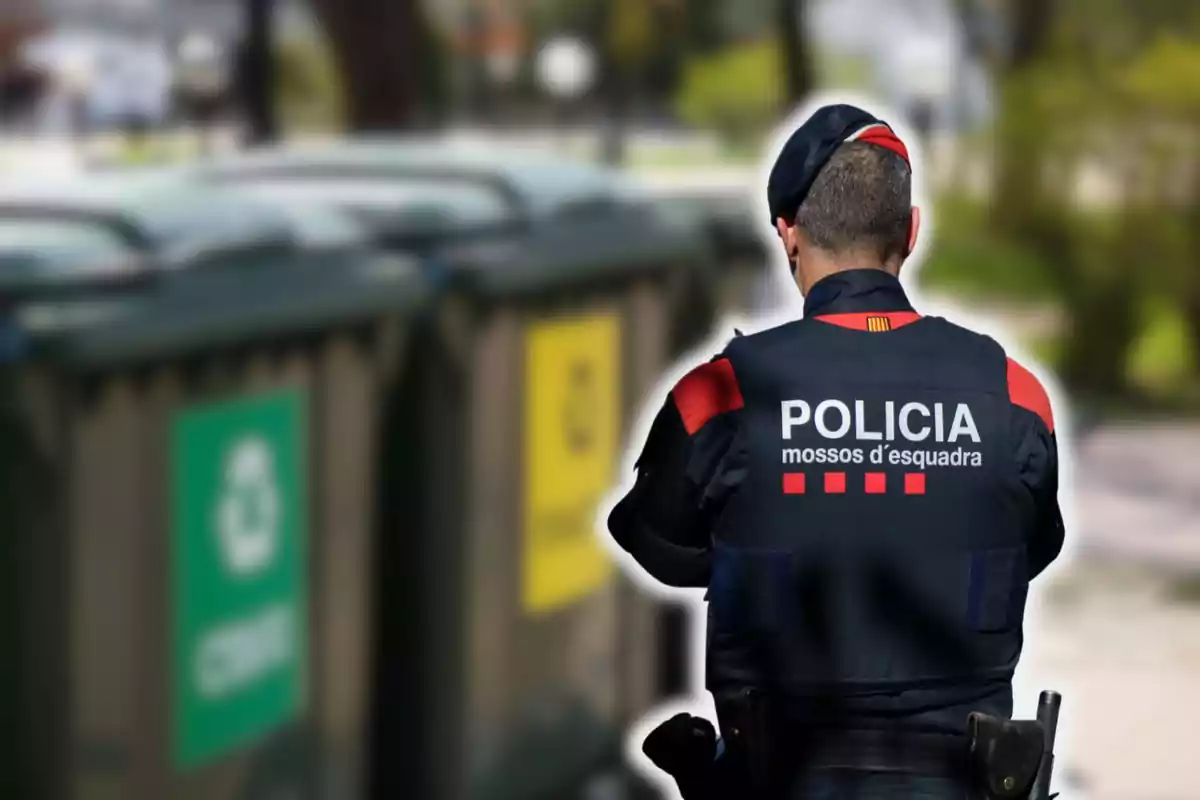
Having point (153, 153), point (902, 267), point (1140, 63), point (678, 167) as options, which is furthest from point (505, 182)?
point (153, 153)

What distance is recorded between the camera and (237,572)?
511cm

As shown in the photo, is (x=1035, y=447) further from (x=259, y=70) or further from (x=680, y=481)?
(x=259, y=70)

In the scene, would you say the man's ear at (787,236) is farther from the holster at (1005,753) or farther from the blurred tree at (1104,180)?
the blurred tree at (1104,180)

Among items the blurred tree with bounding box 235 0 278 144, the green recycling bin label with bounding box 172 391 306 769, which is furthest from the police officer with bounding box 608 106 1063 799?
the blurred tree with bounding box 235 0 278 144

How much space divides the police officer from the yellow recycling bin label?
3735mm

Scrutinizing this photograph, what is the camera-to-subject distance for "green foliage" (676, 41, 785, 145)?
137 feet

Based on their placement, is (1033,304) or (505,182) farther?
(1033,304)

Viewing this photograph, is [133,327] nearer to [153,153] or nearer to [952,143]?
[952,143]

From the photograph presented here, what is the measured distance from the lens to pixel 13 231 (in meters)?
4.84

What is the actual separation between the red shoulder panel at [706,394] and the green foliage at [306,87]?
41025 millimetres

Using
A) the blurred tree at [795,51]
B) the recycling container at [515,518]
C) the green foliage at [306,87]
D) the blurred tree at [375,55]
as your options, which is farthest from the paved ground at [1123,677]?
the green foliage at [306,87]

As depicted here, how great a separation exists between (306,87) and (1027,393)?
43879mm

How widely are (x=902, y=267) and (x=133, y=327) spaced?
2412 mm

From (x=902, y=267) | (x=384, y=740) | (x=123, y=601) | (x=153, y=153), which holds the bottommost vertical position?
(x=153, y=153)
